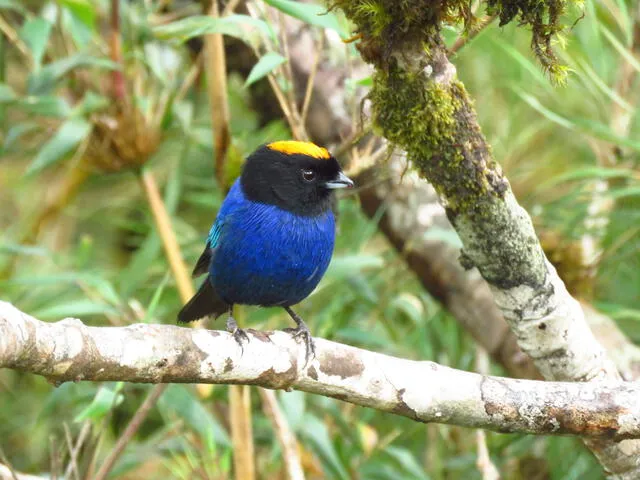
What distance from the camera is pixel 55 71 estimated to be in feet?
14.3

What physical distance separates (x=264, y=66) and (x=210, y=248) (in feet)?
2.85

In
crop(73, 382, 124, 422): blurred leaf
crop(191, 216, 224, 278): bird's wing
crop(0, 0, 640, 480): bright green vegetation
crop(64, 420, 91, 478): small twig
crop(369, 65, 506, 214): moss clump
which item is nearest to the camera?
crop(369, 65, 506, 214): moss clump

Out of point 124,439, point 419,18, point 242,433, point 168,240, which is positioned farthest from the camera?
point 168,240

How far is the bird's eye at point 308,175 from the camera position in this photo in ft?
12.3

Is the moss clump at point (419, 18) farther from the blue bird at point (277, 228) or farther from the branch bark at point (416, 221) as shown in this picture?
the branch bark at point (416, 221)

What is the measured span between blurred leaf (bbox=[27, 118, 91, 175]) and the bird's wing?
2.60ft

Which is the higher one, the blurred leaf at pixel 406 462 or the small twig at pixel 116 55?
the small twig at pixel 116 55

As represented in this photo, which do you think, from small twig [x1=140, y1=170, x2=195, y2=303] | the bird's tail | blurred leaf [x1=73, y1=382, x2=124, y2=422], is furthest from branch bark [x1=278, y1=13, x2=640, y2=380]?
blurred leaf [x1=73, y1=382, x2=124, y2=422]

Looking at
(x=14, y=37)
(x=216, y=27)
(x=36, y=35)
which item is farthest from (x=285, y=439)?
(x=14, y=37)

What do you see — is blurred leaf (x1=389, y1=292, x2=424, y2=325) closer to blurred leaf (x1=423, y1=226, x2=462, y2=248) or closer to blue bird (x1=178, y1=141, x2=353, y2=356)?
blurred leaf (x1=423, y1=226, x2=462, y2=248)

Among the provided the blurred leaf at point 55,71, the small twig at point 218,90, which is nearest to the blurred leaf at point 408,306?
the small twig at point 218,90

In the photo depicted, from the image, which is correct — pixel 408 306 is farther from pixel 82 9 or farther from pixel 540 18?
pixel 540 18

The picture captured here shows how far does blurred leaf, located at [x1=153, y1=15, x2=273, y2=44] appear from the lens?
335 cm

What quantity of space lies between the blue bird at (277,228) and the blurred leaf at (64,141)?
839mm
